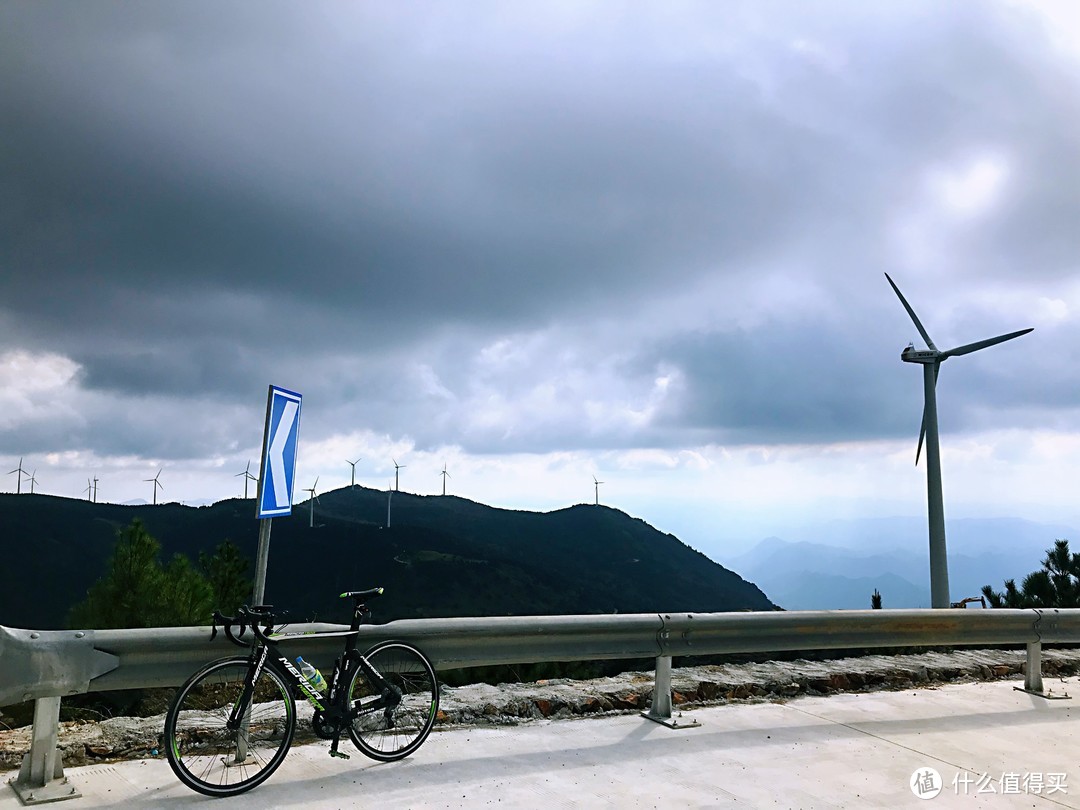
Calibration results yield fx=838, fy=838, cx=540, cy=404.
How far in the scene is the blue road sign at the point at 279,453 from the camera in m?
5.88

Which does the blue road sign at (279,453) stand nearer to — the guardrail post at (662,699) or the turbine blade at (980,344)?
the guardrail post at (662,699)

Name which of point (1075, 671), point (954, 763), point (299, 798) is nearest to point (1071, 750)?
point (954, 763)

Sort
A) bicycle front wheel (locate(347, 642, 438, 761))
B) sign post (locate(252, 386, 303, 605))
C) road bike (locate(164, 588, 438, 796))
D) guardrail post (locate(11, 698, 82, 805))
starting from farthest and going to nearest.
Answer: sign post (locate(252, 386, 303, 605)) → bicycle front wheel (locate(347, 642, 438, 761)) → road bike (locate(164, 588, 438, 796)) → guardrail post (locate(11, 698, 82, 805))

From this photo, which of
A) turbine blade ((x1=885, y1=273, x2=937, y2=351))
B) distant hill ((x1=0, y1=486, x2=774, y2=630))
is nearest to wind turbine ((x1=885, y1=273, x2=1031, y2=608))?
turbine blade ((x1=885, y1=273, x2=937, y2=351))

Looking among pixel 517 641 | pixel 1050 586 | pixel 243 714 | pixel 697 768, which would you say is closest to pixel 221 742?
pixel 243 714

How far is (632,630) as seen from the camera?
6.72 meters

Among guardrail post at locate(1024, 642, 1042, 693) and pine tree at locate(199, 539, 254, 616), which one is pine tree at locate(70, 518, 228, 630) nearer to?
pine tree at locate(199, 539, 254, 616)

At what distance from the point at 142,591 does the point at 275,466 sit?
2419 centimetres

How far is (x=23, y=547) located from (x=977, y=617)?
527 ft

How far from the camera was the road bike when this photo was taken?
5.05m

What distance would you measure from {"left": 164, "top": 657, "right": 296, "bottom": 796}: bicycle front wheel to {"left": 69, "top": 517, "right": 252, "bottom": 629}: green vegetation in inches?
846

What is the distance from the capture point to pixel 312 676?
17.8ft

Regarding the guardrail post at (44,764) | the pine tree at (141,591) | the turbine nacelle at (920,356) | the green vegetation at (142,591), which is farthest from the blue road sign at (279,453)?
the turbine nacelle at (920,356)

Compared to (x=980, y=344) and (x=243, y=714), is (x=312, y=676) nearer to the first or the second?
(x=243, y=714)
